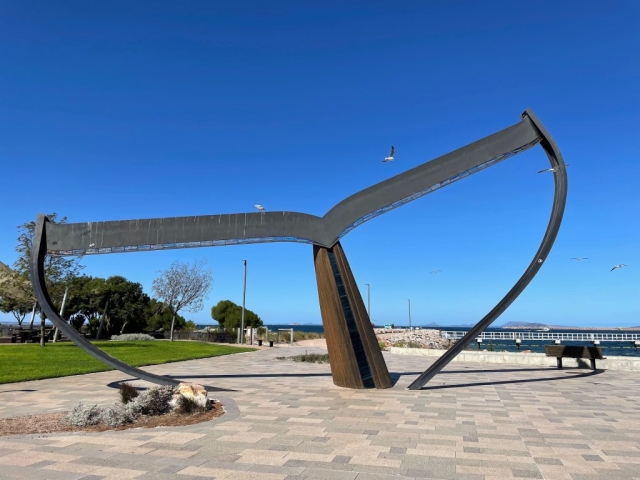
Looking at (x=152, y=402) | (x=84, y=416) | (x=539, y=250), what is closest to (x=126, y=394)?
(x=152, y=402)

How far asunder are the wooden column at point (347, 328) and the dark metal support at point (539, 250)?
148 cm

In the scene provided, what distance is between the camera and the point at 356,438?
8.30 metres

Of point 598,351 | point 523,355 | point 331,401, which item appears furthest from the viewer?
point 523,355

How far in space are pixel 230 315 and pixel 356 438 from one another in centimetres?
5343

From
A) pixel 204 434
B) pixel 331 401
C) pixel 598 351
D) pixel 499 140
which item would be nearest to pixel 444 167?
pixel 499 140

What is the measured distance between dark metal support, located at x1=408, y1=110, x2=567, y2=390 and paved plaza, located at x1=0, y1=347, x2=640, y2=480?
840 mm

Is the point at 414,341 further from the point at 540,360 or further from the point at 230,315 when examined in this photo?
the point at 540,360

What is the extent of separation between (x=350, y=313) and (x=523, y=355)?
1420 cm

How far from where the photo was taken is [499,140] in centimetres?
1438

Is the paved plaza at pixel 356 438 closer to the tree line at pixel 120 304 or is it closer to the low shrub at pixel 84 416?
the low shrub at pixel 84 416

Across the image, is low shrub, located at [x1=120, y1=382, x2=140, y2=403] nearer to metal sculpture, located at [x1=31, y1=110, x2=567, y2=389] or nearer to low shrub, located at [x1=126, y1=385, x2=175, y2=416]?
low shrub, located at [x1=126, y1=385, x2=175, y2=416]

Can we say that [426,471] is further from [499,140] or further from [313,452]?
[499,140]

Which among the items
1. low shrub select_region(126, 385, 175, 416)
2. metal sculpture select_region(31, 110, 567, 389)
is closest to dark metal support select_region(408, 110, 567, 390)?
metal sculpture select_region(31, 110, 567, 389)

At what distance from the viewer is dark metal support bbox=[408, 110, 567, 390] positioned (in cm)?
1408
